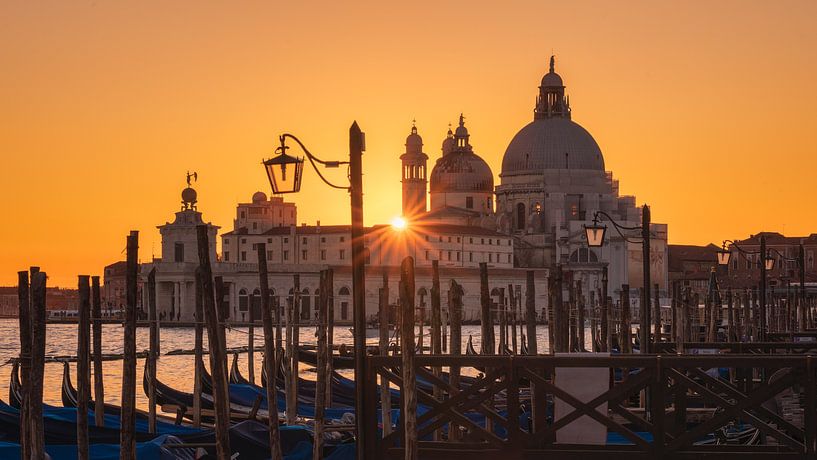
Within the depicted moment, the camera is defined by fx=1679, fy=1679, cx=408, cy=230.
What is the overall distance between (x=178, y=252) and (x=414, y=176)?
2965 centimetres

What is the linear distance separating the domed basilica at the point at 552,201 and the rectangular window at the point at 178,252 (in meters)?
23.4

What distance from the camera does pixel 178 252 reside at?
90.1 m

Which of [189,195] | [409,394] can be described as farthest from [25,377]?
[189,195]

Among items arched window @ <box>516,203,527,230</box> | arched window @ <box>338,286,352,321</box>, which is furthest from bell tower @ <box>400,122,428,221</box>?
arched window @ <box>338,286,352,321</box>

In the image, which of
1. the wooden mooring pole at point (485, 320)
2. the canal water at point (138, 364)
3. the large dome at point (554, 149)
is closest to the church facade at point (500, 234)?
the large dome at point (554, 149)

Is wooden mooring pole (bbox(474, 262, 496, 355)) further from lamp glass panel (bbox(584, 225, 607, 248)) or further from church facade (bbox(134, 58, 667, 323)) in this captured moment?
church facade (bbox(134, 58, 667, 323))

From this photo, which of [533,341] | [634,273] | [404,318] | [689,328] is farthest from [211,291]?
[634,273]

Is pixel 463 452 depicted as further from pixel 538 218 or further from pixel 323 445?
pixel 538 218

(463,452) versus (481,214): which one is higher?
(481,214)

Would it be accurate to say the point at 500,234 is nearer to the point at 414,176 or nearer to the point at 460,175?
the point at 460,175

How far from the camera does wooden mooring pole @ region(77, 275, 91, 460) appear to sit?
15148 millimetres

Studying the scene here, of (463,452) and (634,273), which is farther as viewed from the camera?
(634,273)

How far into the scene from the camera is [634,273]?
102562 mm

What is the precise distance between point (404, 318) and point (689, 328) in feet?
60.0
